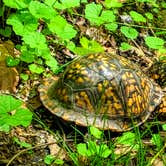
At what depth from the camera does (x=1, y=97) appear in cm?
221

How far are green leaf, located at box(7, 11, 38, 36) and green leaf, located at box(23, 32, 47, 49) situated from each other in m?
0.06

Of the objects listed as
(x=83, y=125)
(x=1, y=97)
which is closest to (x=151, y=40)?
(x=83, y=125)

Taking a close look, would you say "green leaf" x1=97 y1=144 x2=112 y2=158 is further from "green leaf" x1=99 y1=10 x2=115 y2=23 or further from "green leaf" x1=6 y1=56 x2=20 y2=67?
"green leaf" x1=99 y1=10 x2=115 y2=23

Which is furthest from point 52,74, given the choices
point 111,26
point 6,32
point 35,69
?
point 111,26

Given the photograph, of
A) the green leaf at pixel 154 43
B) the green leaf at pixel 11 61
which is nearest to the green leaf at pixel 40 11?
the green leaf at pixel 11 61

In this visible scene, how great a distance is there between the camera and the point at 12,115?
7.13ft

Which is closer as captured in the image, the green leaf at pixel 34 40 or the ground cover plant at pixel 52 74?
the ground cover plant at pixel 52 74

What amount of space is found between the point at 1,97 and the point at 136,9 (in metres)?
2.34

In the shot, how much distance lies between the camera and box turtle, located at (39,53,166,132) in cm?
264

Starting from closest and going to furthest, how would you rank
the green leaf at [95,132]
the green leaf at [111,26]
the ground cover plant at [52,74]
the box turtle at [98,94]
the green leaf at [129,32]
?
the ground cover plant at [52,74] → the green leaf at [95,132] → the box turtle at [98,94] → the green leaf at [129,32] → the green leaf at [111,26]

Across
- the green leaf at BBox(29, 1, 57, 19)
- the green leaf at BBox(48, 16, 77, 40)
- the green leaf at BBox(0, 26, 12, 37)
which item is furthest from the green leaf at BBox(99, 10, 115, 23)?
the green leaf at BBox(0, 26, 12, 37)

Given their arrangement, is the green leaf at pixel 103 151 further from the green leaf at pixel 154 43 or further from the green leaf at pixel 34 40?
the green leaf at pixel 154 43

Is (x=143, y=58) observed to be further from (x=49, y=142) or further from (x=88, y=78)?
(x=49, y=142)

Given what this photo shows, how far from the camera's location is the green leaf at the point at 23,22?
291 cm
